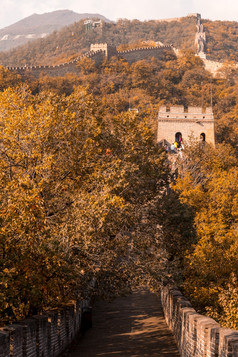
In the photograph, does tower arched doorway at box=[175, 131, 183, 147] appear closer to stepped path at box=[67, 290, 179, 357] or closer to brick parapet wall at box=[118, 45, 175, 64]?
stepped path at box=[67, 290, 179, 357]

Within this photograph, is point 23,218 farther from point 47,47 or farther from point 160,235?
point 47,47

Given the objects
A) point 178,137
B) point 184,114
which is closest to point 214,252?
point 178,137

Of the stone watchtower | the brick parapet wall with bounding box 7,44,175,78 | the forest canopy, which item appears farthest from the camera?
the brick parapet wall with bounding box 7,44,175,78

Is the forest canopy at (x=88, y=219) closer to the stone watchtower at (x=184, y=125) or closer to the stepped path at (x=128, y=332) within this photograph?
the stepped path at (x=128, y=332)

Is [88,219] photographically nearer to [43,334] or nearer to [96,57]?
[43,334]

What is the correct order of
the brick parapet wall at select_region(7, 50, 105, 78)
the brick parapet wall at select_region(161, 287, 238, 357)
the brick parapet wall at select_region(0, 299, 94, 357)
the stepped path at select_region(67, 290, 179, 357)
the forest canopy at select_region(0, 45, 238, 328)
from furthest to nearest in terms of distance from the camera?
1. the brick parapet wall at select_region(7, 50, 105, 78)
2. the stepped path at select_region(67, 290, 179, 357)
3. the forest canopy at select_region(0, 45, 238, 328)
4. the brick parapet wall at select_region(0, 299, 94, 357)
5. the brick parapet wall at select_region(161, 287, 238, 357)

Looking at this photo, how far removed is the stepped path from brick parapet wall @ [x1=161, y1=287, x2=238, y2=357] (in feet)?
1.98

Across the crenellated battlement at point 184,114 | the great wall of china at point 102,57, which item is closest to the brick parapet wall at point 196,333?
the crenellated battlement at point 184,114

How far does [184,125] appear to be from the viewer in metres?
49.6

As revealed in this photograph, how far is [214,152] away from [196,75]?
57273 mm

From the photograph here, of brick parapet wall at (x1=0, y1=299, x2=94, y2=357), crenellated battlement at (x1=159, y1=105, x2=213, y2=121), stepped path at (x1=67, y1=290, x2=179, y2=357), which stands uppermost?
crenellated battlement at (x1=159, y1=105, x2=213, y2=121)

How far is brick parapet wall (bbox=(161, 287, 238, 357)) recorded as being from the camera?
10.1 meters

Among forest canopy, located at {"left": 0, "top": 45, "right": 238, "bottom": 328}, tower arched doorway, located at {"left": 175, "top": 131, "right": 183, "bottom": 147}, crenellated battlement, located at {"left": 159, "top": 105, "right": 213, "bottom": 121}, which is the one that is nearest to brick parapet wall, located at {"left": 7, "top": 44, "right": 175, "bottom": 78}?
crenellated battlement, located at {"left": 159, "top": 105, "right": 213, "bottom": 121}

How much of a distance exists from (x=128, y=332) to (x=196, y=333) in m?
6.65
